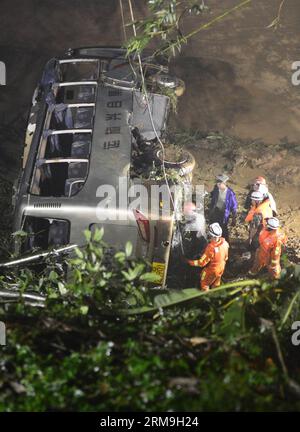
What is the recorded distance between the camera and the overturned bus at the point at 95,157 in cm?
510

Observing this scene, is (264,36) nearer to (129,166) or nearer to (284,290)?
(129,166)

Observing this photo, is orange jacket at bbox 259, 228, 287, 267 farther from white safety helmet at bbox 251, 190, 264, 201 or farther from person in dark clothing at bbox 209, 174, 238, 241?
person in dark clothing at bbox 209, 174, 238, 241

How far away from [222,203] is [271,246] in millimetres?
1200

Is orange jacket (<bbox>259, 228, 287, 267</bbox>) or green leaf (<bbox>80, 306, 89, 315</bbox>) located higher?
green leaf (<bbox>80, 306, 89, 315</bbox>)

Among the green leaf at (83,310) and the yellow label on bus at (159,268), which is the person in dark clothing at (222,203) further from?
the green leaf at (83,310)

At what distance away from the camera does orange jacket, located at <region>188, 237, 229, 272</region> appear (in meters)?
6.02

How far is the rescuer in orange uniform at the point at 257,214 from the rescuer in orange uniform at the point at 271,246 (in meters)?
0.36

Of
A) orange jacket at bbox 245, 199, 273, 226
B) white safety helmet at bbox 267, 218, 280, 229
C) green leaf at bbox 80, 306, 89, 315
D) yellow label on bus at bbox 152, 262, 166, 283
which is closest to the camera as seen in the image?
green leaf at bbox 80, 306, 89, 315

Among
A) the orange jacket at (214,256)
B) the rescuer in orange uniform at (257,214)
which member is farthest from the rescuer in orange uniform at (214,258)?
the rescuer in orange uniform at (257,214)

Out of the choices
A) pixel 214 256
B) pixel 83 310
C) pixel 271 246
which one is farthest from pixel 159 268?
pixel 83 310

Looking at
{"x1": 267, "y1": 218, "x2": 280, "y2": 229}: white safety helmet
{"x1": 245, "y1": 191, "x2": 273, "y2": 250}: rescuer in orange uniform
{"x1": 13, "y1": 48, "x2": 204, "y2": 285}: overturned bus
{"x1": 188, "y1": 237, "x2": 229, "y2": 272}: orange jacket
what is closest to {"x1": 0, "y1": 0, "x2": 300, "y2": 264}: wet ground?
{"x1": 245, "y1": 191, "x2": 273, "y2": 250}: rescuer in orange uniform

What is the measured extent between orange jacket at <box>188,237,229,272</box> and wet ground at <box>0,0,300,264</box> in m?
1.87

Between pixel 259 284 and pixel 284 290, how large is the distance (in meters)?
0.20

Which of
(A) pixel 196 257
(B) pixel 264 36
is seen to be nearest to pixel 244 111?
(B) pixel 264 36
